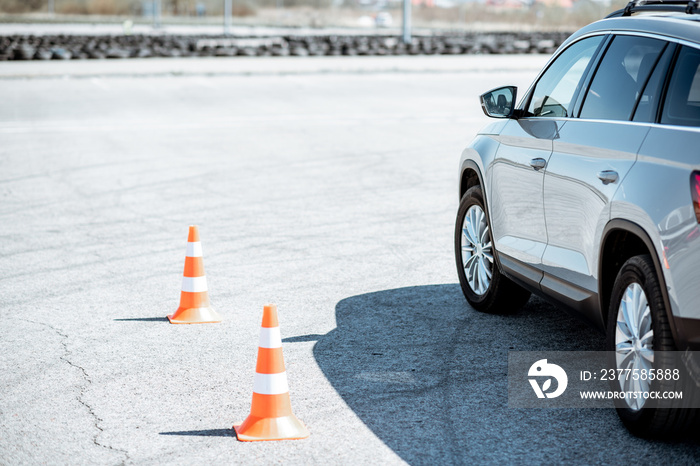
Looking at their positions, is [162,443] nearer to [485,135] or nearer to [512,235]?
[512,235]

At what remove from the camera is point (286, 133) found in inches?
655

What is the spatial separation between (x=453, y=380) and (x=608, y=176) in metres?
1.46

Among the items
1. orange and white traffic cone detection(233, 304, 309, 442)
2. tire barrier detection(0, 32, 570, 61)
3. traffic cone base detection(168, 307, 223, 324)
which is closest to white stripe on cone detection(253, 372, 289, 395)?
orange and white traffic cone detection(233, 304, 309, 442)

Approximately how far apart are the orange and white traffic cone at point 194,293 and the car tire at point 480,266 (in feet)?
5.80

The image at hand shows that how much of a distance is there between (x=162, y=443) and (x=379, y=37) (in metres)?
37.5

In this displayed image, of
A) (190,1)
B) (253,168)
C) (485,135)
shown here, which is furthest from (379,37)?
(190,1)

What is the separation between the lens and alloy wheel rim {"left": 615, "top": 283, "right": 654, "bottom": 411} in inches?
165

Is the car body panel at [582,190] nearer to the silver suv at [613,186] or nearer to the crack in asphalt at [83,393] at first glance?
the silver suv at [613,186]

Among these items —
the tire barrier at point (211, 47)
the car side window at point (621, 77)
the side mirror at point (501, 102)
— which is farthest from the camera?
the tire barrier at point (211, 47)

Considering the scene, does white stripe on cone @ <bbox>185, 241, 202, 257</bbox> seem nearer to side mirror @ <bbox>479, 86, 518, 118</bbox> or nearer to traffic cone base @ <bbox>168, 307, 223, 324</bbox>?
traffic cone base @ <bbox>168, 307, 223, 324</bbox>

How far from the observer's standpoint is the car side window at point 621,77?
4.64 metres

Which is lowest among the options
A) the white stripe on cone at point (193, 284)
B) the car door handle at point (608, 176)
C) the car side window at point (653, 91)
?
the white stripe on cone at point (193, 284)

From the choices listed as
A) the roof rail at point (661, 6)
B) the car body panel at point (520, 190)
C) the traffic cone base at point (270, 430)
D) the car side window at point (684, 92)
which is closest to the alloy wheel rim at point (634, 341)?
the car side window at point (684, 92)

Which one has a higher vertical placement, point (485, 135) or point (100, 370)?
point (485, 135)
